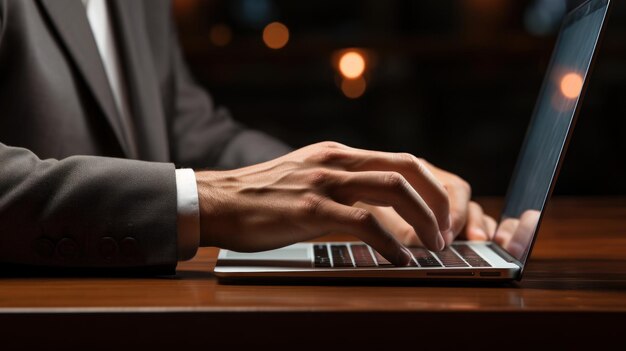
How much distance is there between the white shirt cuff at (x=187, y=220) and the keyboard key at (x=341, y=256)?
0.15 metres

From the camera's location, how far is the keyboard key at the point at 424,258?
774mm

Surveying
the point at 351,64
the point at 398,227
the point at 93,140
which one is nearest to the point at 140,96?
the point at 93,140

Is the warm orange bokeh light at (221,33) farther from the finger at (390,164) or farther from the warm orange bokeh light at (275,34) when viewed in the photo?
the finger at (390,164)

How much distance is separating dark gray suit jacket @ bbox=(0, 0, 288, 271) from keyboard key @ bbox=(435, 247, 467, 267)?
0.28m

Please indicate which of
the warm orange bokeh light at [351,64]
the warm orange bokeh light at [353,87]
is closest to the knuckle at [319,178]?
the warm orange bokeh light at [351,64]

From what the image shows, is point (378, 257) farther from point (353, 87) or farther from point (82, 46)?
point (353, 87)

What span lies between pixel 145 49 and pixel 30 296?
0.97 m

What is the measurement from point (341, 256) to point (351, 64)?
2447 mm

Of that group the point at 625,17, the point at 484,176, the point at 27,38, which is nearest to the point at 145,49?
the point at 27,38

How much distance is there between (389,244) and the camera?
76 cm

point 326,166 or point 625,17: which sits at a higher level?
point 625,17

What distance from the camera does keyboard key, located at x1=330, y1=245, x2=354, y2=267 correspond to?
0.79m
